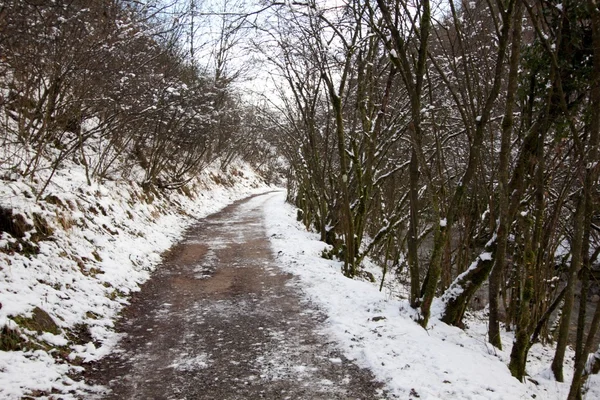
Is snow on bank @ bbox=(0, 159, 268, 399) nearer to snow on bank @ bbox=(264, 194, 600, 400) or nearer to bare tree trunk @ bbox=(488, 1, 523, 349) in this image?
snow on bank @ bbox=(264, 194, 600, 400)

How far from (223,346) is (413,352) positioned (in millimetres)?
2336

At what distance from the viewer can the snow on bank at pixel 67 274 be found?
4.02m

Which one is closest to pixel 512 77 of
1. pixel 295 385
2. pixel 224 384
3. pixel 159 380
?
pixel 295 385

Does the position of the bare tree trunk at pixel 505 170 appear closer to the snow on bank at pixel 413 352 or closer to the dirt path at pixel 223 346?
the snow on bank at pixel 413 352

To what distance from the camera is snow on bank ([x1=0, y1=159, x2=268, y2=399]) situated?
4023mm

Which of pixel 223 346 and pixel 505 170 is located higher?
pixel 505 170

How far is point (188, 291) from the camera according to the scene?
7.36m

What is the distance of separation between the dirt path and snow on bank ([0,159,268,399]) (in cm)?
32

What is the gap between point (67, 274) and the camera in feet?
19.4

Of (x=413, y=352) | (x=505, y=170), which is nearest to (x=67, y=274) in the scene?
(x=413, y=352)

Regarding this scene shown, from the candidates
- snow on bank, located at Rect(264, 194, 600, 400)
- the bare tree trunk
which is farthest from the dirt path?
the bare tree trunk

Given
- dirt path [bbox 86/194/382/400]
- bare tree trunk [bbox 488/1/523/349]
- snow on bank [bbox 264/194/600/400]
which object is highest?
bare tree trunk [bbox 488/1/523/349]

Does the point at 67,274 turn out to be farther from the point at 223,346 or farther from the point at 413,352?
the point at 413,352

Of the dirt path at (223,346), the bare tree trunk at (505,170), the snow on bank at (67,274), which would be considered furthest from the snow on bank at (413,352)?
the snow on bank at (67,274)
